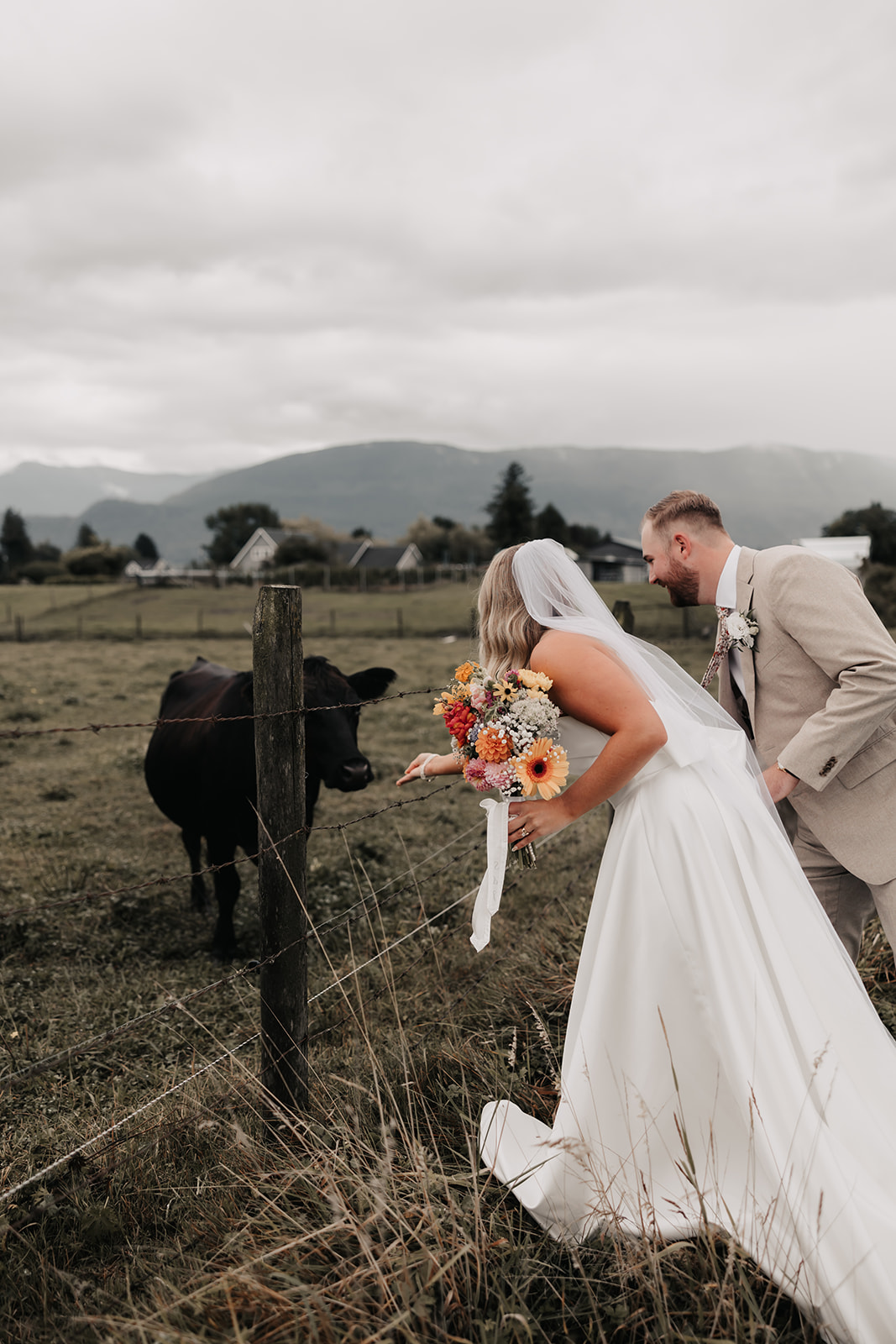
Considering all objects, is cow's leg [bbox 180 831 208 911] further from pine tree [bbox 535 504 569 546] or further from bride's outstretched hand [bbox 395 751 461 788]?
→ pine tree [bbox 535 504 569 546]

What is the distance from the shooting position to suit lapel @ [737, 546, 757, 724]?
3.19 meters

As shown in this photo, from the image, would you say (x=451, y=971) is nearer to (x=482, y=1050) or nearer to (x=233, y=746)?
(x=482, y=1050)

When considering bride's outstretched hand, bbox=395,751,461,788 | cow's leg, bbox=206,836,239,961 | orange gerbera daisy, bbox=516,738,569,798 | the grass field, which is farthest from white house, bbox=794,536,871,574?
orange gerbera daisy, bbox=516,738,569,798

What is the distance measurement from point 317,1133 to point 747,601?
246cm

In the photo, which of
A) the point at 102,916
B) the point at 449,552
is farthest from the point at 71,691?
the point at 449,552

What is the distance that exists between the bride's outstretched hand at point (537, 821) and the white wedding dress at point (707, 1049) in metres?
0.19

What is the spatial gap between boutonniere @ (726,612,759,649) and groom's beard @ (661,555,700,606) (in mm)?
166

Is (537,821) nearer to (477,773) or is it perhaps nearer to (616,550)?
(477,773)

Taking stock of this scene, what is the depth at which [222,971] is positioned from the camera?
5191 mm

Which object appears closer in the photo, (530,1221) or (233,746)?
(530,1221)

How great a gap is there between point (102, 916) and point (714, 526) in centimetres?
463

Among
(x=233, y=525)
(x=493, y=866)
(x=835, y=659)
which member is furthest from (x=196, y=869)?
(x=233, y=525)

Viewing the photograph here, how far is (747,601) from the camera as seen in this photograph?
10.4 ft

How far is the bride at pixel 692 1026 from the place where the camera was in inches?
92.7
